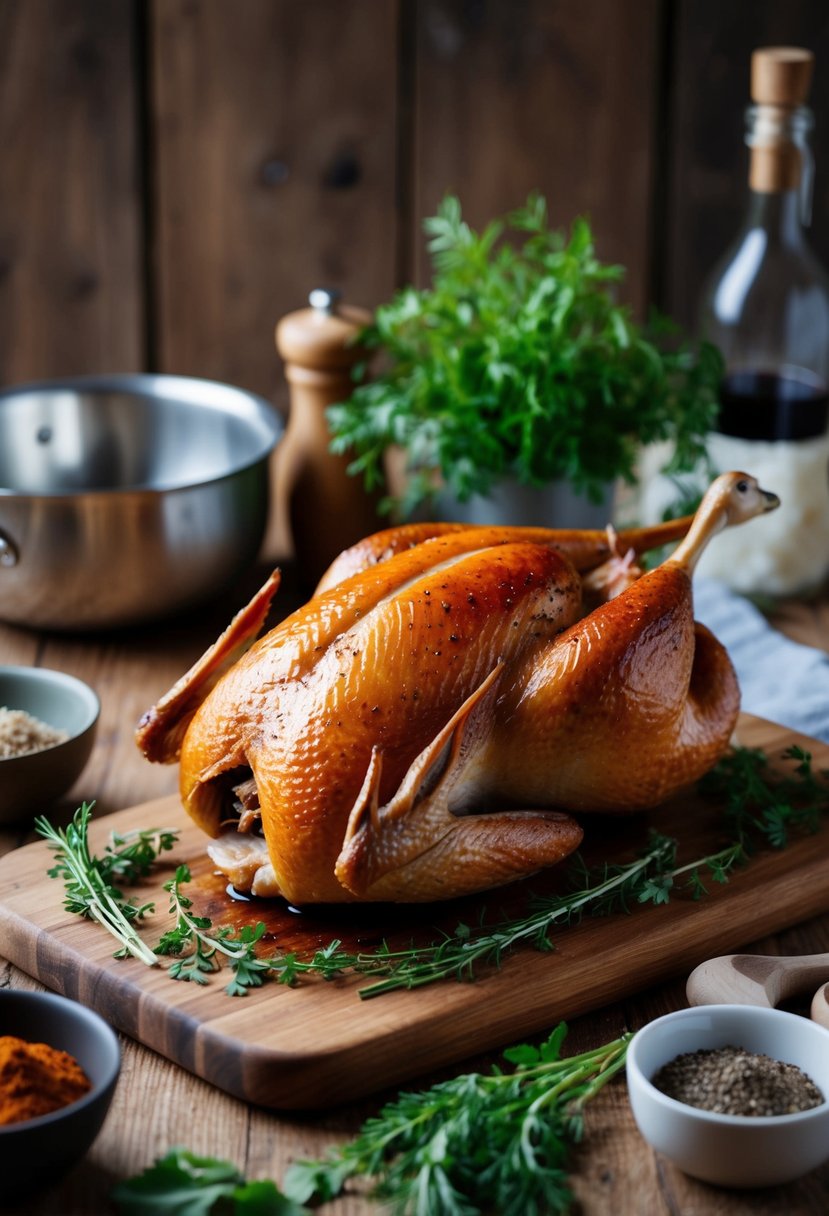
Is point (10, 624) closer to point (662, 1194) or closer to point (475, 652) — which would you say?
point (475, 652)

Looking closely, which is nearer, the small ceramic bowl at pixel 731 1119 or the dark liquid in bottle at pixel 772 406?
the small ceramic bowl at pixel 731 1119

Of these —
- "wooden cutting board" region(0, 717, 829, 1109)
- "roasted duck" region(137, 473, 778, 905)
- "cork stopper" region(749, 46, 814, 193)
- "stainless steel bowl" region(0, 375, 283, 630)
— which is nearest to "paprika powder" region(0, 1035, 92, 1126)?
"wooden cutting board" region(0, 717, 829, 1109)

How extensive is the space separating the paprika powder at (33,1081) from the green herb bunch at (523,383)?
1.29 metres

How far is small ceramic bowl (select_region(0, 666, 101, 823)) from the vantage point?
1.83m

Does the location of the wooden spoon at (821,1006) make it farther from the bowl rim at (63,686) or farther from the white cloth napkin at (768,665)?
the bowl rim at (63,686)

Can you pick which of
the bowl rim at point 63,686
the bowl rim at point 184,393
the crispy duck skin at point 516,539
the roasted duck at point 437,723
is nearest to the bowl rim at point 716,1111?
the roasted duck at point 437,723

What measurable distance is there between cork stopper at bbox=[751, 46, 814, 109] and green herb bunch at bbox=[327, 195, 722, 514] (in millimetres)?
423

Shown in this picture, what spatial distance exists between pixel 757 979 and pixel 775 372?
141cm

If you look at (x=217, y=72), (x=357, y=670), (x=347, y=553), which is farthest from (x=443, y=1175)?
(x=217, y=72)

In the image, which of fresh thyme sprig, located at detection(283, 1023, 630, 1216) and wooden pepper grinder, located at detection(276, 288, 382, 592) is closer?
fresh thyme sprig, located at detection(283, 1023, 630, 1216)

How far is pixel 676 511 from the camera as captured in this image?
99.6 inches

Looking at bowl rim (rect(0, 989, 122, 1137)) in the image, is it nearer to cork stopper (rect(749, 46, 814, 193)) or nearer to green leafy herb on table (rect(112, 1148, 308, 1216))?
green leafy herb on table (rect(112, 1148, 308, 1216))

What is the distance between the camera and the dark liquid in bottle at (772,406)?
2.59 metres

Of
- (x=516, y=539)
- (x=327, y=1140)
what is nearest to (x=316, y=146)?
(x=516, y=539)
